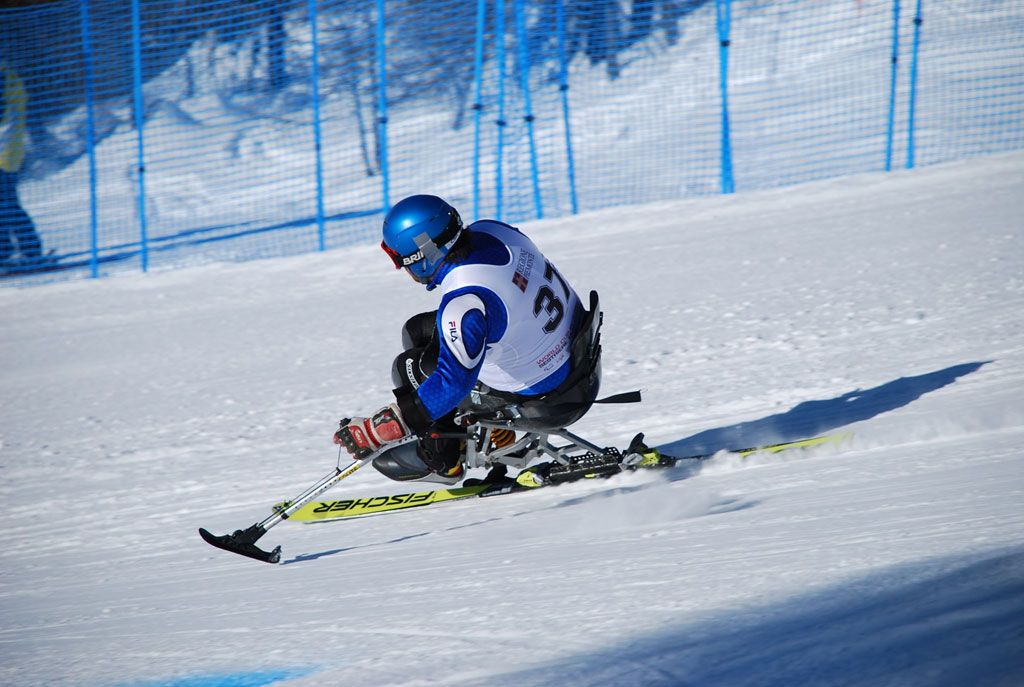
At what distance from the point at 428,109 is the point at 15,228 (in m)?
6.58

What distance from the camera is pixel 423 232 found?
→ 13.3 ft

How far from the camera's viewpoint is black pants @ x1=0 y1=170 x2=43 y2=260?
1490 cm

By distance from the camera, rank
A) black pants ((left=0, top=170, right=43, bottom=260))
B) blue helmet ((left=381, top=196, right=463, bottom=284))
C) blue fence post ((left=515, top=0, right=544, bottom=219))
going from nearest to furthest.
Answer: blue helmet ((left=381, top=196, right=463, bottom=284)) → blue fence post ((left=515, top=0, right=544, bottom=219)) → black pants ((left=0, top=170, right=43, bottom=260))

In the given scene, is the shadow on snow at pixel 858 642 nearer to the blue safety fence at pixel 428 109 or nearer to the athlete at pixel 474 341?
the athlete at pixel 474 341

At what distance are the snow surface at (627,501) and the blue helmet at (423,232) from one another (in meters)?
1.18

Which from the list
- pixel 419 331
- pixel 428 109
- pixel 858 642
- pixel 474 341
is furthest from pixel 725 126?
pixel 858 642

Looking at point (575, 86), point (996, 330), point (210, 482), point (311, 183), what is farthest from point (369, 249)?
point (996, 330)

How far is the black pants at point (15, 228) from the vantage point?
48.9 ft

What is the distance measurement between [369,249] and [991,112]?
9.13 metres

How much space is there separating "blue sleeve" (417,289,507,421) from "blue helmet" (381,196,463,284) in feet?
0.74

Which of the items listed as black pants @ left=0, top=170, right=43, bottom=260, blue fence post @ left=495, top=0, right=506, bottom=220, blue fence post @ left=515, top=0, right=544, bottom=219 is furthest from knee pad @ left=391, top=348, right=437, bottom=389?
black pants @ left=0, top=170, right=43, bottom=260

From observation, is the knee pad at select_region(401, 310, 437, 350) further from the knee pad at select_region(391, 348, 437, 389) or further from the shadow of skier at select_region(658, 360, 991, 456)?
the shadow of skier at select_region(658, 360, 991, 456)

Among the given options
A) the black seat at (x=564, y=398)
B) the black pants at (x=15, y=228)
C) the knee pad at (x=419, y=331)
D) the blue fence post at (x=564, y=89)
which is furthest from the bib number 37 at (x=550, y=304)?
the black pants at (x=15, y=228)

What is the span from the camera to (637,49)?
16.2 metres
